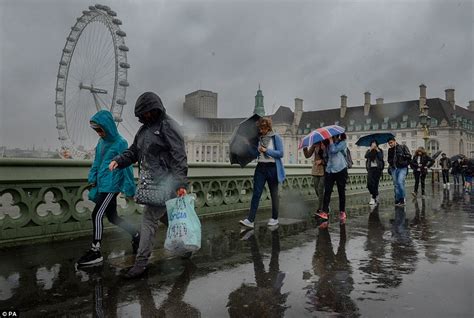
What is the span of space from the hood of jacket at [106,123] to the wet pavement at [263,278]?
1.53 m

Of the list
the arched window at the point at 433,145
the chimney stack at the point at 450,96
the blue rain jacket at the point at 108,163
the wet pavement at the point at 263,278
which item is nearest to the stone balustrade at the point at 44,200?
the wet pavement at the point at 263,278

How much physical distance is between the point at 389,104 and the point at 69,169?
12147 centimetres

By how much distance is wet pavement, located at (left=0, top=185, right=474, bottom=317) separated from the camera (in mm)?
3162

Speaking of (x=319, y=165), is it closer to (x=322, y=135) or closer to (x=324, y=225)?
(x=322, y=135)

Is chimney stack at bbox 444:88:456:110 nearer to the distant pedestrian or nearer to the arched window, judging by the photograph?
the arched window

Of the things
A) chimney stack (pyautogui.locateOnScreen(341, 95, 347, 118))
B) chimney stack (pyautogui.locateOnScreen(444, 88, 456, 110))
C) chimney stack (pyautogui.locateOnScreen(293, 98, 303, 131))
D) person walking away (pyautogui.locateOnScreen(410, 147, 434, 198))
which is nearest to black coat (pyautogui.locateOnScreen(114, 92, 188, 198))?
person walking away (pyautogui.locateOnScreen(410, 147, 434, 198))

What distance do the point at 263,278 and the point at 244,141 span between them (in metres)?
3.76

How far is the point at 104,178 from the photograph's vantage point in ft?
15.4

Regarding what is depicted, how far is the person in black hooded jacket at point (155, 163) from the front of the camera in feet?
13.6

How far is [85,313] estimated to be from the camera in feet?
10.0

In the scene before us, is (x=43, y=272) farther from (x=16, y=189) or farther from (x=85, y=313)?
(x=16, y=189)

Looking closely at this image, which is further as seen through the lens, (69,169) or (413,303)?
(69,169)

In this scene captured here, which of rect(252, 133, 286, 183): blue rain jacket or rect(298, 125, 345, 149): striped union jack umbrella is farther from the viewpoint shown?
rect(298, 125, 345, 149): striped union jack umbrella

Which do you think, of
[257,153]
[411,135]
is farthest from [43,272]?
[411,135]
